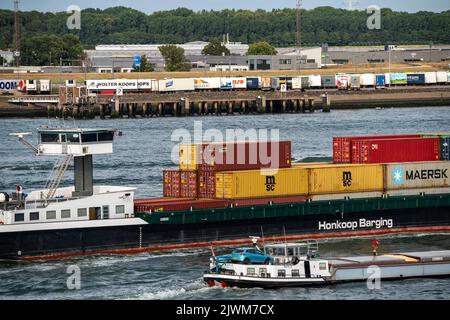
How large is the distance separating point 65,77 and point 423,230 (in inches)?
5072

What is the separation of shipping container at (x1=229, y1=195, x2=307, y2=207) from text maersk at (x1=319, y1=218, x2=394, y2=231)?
1924 mm

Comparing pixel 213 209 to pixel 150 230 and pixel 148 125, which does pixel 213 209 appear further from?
pixel 148 125

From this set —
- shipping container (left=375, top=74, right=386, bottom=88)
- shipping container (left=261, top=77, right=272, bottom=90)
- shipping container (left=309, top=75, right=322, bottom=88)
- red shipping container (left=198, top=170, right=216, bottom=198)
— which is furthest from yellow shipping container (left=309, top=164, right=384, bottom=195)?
shipping container (left=375, top=74, right=386, bottom=88)

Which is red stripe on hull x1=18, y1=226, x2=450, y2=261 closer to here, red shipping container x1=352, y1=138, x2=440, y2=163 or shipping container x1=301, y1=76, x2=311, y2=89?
red shipping container x1=352, y1=138, x2=440, y2=163

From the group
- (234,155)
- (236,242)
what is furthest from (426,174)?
(236,242)

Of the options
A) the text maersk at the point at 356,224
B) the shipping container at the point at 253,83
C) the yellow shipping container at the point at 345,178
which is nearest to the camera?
the yellow shipping container at the point at 345,178

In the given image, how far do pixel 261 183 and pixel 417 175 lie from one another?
10370 mm

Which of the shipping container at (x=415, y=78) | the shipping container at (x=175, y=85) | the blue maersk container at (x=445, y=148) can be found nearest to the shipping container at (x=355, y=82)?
the shipping container at (x=415, y=78)

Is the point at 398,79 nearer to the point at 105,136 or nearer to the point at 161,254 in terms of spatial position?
the point at 105,136

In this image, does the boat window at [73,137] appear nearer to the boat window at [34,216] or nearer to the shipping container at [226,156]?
the boat window at [34,216]

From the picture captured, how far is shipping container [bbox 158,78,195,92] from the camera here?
579 feet

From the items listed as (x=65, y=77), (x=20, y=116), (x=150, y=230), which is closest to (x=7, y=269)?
(x=150, y=230)

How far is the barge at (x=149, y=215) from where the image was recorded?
2354 inches

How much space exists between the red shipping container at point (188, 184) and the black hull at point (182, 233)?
2.90m
